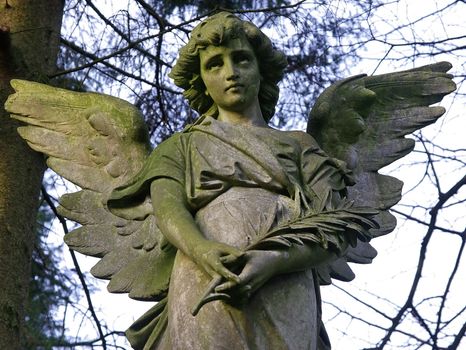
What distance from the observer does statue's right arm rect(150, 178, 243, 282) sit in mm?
5445

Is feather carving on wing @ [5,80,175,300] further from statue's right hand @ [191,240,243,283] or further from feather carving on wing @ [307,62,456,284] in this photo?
feather carving on wing @ [307,62,456,284]

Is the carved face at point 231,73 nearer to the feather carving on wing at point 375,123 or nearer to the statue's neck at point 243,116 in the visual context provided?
the statue's neck at point 243,116

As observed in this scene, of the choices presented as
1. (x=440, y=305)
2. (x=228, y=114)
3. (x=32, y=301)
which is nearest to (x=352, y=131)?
(x=228, y=114)

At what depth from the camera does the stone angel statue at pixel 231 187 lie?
5.56 meters

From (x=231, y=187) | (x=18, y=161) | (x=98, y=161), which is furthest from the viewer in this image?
(x=18, y=161)

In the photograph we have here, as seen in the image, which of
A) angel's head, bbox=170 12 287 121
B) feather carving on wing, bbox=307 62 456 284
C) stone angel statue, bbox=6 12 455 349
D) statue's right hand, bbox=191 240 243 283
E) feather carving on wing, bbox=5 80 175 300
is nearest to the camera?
statue's right hand, bbox=191 240 243 283

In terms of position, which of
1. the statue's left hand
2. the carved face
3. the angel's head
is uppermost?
the angel's head

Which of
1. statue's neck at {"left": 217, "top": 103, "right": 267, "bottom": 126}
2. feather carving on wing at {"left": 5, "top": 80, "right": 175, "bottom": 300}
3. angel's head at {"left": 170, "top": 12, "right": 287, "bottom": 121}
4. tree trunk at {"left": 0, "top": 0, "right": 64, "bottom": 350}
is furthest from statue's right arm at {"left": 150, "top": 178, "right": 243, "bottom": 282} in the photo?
tree trunk at {"left": 0, "top": 0, "right": 64, "bottom": 350}

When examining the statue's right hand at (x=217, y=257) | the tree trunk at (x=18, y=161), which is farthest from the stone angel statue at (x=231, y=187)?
the tree trunk at (x=18, y=161)

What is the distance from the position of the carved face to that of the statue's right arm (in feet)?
1.45

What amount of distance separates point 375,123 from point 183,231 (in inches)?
57.5

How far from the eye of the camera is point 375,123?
22.4ft

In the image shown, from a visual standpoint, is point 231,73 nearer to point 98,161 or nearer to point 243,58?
point 243,58

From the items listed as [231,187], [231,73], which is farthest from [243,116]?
[231,187]
